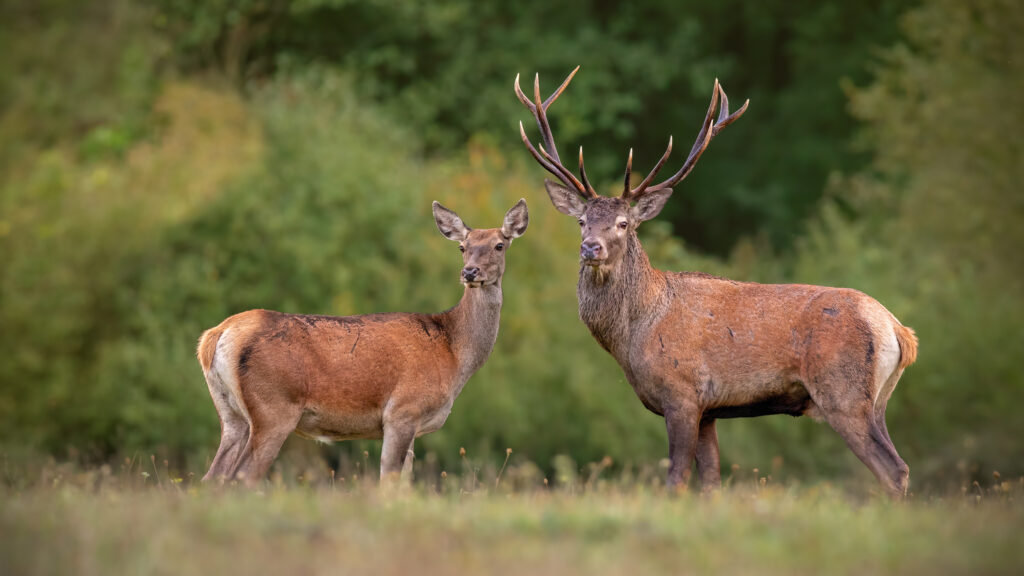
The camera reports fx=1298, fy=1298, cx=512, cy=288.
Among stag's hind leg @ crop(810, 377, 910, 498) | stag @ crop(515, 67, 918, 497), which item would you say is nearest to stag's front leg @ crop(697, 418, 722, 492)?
stag @ crop(515, 67, 918, 497)

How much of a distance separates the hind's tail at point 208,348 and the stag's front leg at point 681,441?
2902 millimetres

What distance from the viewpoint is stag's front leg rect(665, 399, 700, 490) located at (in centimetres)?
795

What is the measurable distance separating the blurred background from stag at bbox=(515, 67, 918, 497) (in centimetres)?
893

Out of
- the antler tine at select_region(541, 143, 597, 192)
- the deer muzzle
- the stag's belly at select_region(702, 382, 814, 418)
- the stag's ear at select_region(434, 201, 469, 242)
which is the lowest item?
A: the stag's belly at select_region(702, 382, 814, 418)

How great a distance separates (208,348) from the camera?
8.30 metres

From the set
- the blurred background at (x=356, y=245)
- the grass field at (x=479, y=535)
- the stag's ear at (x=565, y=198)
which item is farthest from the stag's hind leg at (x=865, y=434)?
the blurred background at (x=356, y=245)

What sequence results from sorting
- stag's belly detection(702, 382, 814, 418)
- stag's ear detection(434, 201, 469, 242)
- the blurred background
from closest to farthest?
stag's belly detection(702, 382, 814, 418)
stag's ear detection(434, 201, 469, 242)
the blurred background

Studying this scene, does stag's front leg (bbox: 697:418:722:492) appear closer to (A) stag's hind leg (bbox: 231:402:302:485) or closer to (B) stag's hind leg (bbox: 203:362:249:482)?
(A) stag's hind leg (bbox: 231:402:302:485)

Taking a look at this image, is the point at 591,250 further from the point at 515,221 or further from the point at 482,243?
the point at 515,221

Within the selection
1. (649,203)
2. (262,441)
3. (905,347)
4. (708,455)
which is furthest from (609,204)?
(262,441)

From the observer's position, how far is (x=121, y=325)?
20.1 meters

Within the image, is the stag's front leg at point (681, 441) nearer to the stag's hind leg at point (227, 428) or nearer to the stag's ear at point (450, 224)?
the stag's ear at point (450, 224)

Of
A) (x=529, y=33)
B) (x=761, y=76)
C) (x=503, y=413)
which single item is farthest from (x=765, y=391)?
(x=761, y=76)

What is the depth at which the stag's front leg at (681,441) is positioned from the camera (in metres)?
7.95
